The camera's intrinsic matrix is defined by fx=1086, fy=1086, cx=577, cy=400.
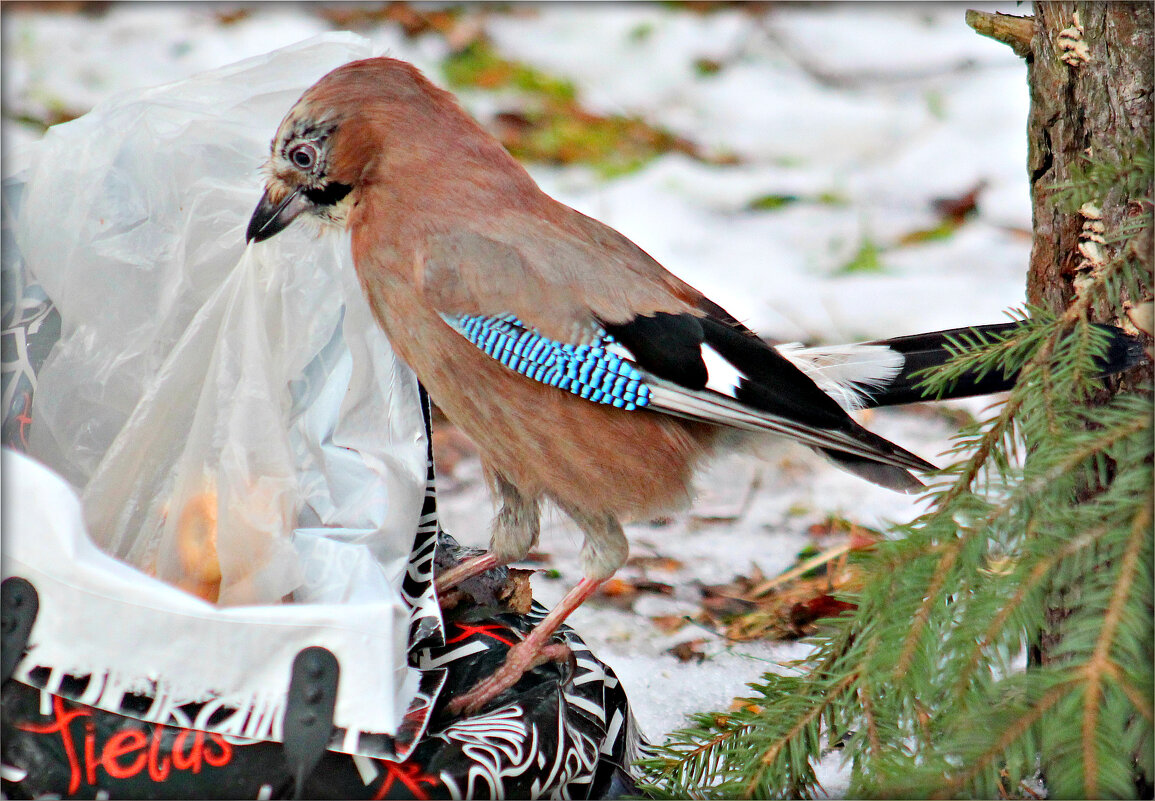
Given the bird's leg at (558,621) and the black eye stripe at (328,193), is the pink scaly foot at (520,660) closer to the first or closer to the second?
the bird's leg at (558,621)

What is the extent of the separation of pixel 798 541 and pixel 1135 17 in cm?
160

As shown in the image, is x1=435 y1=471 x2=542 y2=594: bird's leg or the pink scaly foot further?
x1=435 y1=471 x2=542 y2=594: bird's leg

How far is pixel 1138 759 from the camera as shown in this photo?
5.05ft

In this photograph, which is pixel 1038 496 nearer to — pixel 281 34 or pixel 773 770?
pixel 773 770

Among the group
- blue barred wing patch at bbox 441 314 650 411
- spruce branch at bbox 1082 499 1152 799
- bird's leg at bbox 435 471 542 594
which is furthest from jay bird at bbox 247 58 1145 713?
spruce branch at bbox 1082 499 1152 799

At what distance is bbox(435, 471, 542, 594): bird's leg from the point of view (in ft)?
6.87

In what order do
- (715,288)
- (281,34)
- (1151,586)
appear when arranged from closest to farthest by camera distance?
(1151,586) < (715,288) < (281,34)

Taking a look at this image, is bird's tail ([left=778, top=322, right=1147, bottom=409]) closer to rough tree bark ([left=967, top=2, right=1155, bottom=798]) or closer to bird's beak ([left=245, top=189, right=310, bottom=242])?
rough tree bark ([left=967, top=2, right=1155, bottom=798])

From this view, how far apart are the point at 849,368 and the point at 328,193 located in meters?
1.00

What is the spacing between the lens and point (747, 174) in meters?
4.71

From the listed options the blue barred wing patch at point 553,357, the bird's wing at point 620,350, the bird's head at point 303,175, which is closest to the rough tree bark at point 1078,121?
the bird's wing at point 620,350

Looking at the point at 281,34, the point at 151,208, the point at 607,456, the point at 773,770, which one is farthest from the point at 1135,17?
the point at 281,34

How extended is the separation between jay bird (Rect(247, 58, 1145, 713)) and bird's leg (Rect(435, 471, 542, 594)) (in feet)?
0.49

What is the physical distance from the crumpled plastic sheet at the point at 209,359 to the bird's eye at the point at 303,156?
0.16 meters
